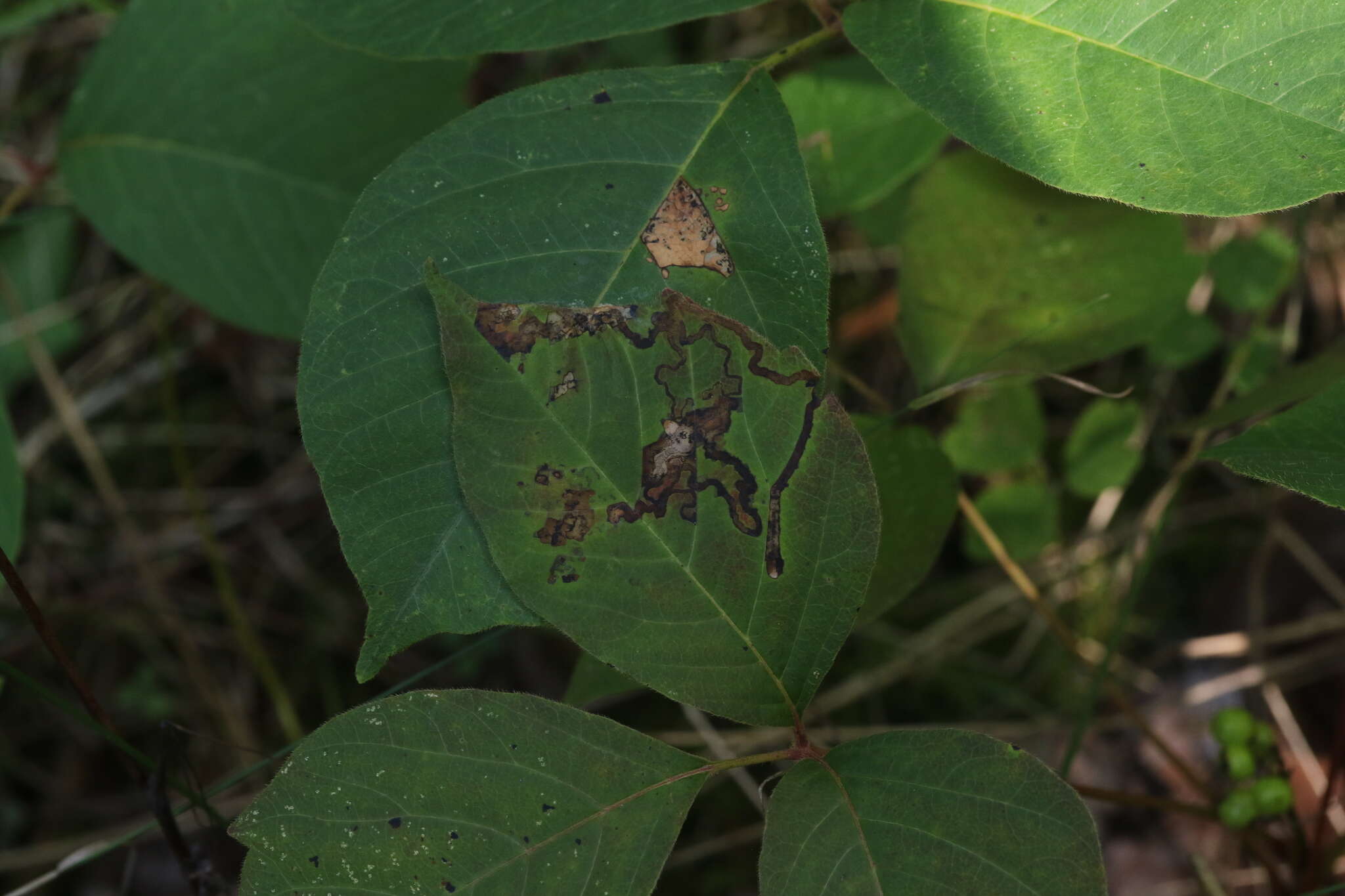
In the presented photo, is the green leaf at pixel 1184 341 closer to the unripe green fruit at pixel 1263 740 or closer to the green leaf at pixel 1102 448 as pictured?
the green leaf at pixel 1102 448

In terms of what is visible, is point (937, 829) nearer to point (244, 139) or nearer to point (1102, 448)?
point (1102, 448)

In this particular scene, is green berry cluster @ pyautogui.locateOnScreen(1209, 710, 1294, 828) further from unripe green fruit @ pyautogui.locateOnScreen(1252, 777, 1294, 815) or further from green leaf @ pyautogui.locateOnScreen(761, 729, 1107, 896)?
green leaf @ pyautogui.locateOnScreen(761, 729, 1107, 896)

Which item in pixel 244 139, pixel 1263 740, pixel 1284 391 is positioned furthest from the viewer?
pixel 244 139

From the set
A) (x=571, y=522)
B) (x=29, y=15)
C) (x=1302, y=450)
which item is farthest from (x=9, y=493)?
(x=1302, y=450)

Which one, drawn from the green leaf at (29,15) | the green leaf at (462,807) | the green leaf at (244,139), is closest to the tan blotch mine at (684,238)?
the green leaf at (462,807)

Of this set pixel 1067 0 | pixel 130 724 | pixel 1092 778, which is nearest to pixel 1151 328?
pixel 1067 0

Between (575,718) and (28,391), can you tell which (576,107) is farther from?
(28,391)
